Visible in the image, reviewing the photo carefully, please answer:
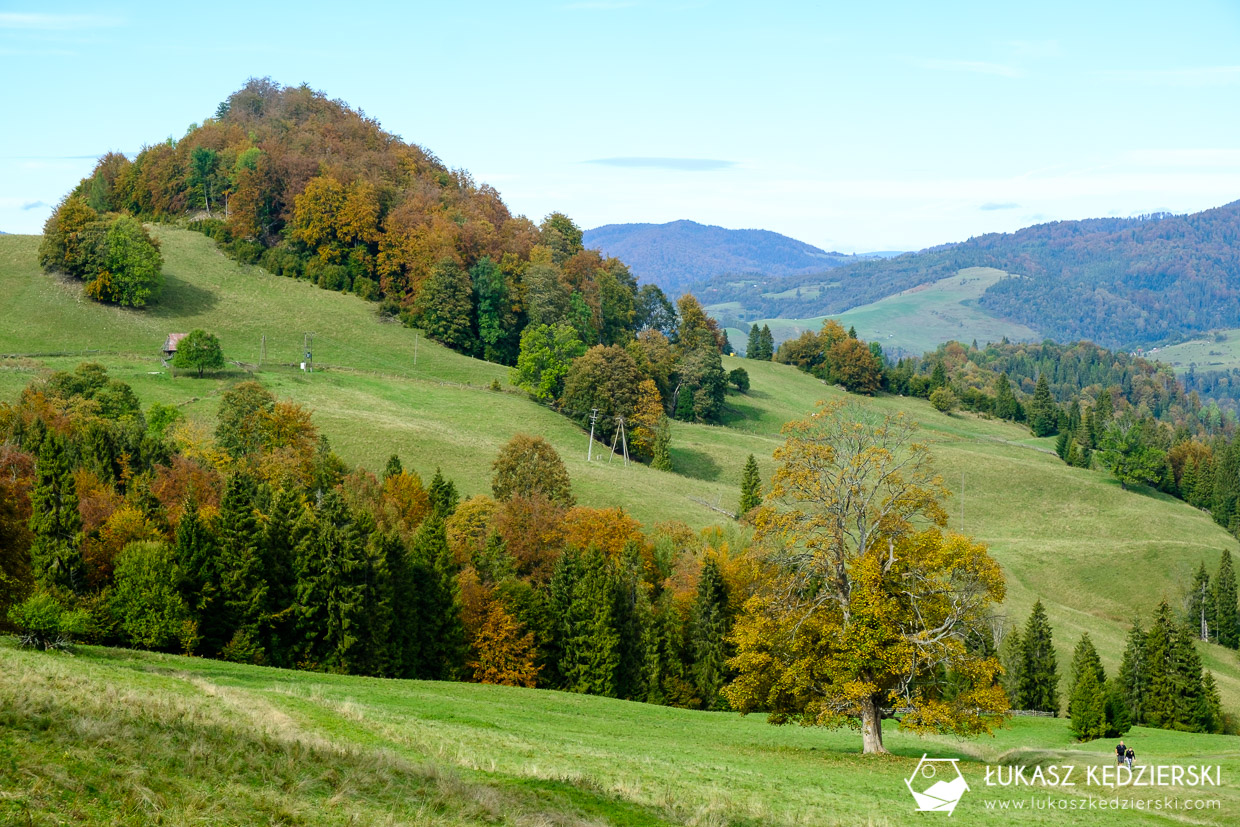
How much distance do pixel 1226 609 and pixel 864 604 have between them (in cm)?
8675

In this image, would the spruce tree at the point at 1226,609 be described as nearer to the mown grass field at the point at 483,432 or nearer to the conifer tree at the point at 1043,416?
the mown grass field at the point at 483,432

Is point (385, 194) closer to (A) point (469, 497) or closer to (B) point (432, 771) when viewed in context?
(A) point (469, 497)

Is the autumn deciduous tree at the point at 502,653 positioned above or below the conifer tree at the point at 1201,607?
above

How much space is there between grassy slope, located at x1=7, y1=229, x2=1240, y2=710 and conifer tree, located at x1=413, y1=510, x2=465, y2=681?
880 inches

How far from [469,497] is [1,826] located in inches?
2533

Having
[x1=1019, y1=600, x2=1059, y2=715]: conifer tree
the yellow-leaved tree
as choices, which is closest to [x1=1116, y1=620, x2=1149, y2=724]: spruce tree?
[x1=1019, y1=600, x2=1059, y2=715]: conifer tree

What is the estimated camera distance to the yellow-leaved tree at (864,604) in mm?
33438

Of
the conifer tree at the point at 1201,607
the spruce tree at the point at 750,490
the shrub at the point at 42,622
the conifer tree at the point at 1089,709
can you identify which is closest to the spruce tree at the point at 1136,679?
the conifer tree at the point at 1089,709

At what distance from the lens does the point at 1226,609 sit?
332ft

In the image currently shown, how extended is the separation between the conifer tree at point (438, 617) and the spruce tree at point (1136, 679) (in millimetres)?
45235

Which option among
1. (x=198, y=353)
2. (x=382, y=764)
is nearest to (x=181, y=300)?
(x=198, y=353)

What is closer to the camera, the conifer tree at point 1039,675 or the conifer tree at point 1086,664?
the conifer tree at point 1086,664

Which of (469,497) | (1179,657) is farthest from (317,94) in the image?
(1179,657)

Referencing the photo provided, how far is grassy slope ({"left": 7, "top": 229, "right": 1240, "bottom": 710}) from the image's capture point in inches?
3533
